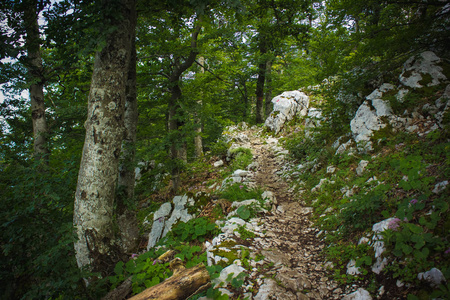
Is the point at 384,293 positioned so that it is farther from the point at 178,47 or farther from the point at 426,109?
the point at 178,47

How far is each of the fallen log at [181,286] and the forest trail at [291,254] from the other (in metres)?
0.78

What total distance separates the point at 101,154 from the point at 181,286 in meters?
2.23

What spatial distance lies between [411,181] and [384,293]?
6.05 feet

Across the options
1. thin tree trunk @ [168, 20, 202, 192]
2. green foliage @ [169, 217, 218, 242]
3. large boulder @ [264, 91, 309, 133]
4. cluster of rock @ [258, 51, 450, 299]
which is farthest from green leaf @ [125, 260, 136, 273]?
large boulder @ [264, 91, 309, 133]

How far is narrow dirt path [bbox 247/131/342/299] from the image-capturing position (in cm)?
267

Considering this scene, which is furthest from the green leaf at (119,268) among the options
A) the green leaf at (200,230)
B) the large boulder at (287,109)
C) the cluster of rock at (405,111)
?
the large boulder at (287,109)

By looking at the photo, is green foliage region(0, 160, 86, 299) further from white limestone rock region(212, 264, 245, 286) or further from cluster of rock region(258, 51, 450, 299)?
cluster of rock region(258, 51, 450, 299)

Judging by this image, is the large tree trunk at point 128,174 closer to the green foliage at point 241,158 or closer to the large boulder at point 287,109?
the green foliage at point 241,158

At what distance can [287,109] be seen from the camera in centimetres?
1223

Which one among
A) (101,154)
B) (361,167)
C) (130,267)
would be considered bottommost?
(130,267)

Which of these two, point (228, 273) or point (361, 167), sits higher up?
point (361, 167)

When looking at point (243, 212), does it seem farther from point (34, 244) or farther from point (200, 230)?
point (34, 244)

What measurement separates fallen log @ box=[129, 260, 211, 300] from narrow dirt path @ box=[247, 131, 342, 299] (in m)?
0.78

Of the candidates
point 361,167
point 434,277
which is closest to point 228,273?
point 434,277
